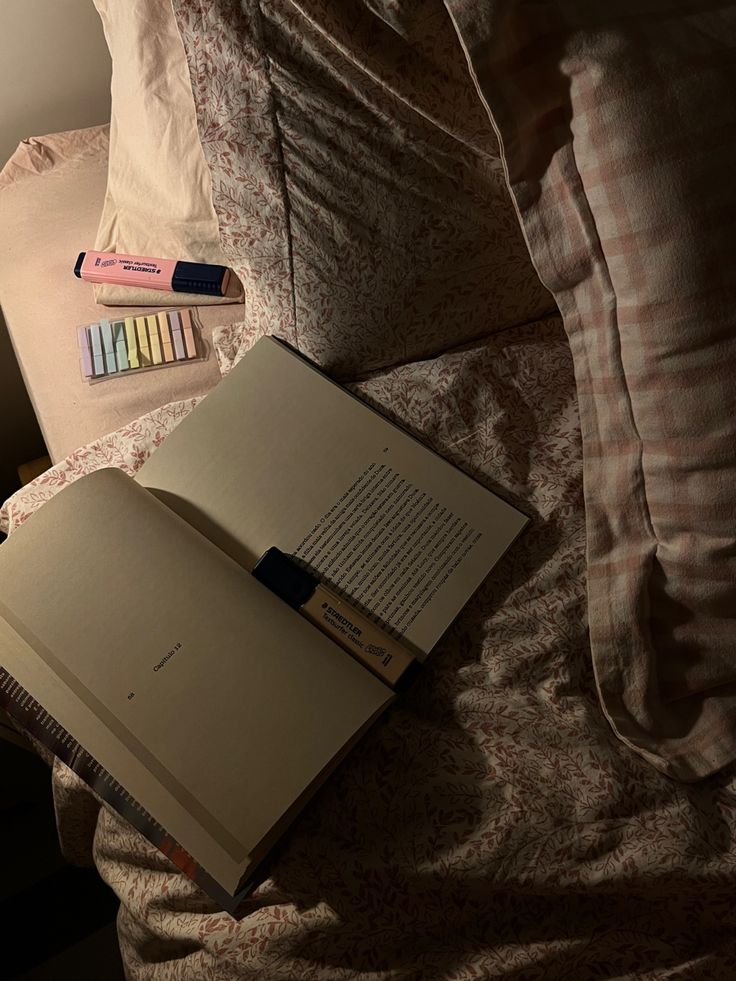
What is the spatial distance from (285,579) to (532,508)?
0.27m

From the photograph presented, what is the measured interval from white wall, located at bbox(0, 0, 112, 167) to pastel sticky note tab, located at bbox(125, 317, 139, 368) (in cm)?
45

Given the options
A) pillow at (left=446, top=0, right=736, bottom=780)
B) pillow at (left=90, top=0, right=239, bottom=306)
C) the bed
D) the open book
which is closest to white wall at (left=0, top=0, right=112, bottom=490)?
pillow at (left=90, top=0, right=239, bottom=306)

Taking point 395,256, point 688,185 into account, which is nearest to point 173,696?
point 395,256

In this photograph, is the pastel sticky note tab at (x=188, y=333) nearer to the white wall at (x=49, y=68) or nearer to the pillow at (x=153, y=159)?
the pillow at (x=153, y=159)

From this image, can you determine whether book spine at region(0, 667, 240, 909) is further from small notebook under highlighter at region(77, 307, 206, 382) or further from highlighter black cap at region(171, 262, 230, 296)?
highlighter black cap at region(171, 262, 230, 296)

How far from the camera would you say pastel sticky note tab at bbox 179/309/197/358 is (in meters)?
0.99

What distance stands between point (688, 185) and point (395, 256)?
0.92ft

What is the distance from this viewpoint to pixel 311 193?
74 cm

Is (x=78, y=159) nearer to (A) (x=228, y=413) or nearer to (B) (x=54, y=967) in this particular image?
(A) (x=228, y=413)

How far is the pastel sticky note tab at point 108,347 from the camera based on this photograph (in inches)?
38.0

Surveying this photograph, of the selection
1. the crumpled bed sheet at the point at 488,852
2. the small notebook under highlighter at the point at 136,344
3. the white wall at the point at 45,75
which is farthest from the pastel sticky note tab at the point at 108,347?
the crumpled bed sheet at the point at 488,852

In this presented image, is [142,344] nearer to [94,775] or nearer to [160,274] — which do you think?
[160,274]

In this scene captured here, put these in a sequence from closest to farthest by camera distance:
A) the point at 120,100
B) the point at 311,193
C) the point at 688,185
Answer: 1. the point at 688,185
2. the point at 311,193
3. the point at 120,100

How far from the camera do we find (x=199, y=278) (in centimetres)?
100
